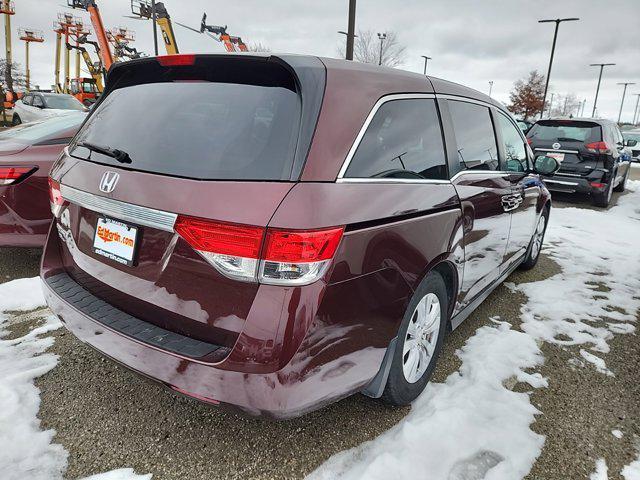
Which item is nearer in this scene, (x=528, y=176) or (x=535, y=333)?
(x=535, y=333)

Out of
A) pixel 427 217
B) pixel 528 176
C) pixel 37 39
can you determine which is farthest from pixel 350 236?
pixel 37 39

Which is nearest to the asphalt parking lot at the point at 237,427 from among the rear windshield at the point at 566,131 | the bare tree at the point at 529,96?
the rear windshield at the point at 566,131

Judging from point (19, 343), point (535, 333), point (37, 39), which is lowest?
point (19, 343)

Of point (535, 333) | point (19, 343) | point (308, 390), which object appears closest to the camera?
point (308, 390)

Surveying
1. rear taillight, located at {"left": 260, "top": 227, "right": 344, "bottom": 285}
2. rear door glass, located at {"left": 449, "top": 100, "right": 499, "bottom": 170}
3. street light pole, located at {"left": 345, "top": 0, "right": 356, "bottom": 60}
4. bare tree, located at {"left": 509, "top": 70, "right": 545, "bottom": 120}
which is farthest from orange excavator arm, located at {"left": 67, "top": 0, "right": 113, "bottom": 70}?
bare tree, located at {"left": 509, "top": 70, "right": 545, "bottom": 120}

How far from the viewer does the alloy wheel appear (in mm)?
2307

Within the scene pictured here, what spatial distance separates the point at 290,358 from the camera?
1.59m

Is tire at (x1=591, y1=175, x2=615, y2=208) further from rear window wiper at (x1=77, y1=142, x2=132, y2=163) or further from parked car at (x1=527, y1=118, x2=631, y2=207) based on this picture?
rear window wiper at (x1=77, y1=142, x2=132, y2=163)

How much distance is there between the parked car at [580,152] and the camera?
326 inches

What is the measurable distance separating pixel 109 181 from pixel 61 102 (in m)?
15.9

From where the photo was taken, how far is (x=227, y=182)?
1.64 metres

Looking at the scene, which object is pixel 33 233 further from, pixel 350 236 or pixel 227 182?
pixel 350 236

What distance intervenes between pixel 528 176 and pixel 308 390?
3.06 metres

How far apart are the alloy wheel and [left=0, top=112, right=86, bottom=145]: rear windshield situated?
3.59 meters
